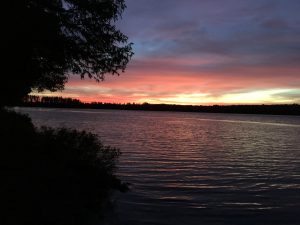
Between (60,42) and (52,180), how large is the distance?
8.35 metres

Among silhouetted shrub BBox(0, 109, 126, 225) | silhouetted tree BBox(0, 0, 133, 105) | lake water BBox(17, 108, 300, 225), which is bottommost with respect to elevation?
lake water BBox(17, 108, 300, 225)

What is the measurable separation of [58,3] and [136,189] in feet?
29.6

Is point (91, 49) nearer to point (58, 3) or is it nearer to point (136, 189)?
point (58, 3)

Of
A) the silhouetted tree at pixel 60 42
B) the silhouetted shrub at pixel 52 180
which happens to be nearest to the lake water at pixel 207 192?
the silhouetted shrub at pixel 52 180

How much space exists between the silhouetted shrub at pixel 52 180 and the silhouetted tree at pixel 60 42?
3.26 m

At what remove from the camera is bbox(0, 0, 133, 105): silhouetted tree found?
56.7 ft

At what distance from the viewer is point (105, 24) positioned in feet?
64.7

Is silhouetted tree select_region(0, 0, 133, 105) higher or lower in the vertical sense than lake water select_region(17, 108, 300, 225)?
higher

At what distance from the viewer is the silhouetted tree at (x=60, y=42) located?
56.7ft

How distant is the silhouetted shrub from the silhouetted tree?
3263mm

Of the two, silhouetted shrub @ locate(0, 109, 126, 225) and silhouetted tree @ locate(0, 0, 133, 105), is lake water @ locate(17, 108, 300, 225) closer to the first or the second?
silhouetted shrub @ locate(0, 109, 126, 225)

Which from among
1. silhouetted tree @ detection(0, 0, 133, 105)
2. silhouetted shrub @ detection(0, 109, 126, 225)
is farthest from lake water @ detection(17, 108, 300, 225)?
silhouetted tree @ detection(0, 0, 133, 105)

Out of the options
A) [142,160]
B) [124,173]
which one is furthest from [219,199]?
[142,160]

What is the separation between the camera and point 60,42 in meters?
18.8
